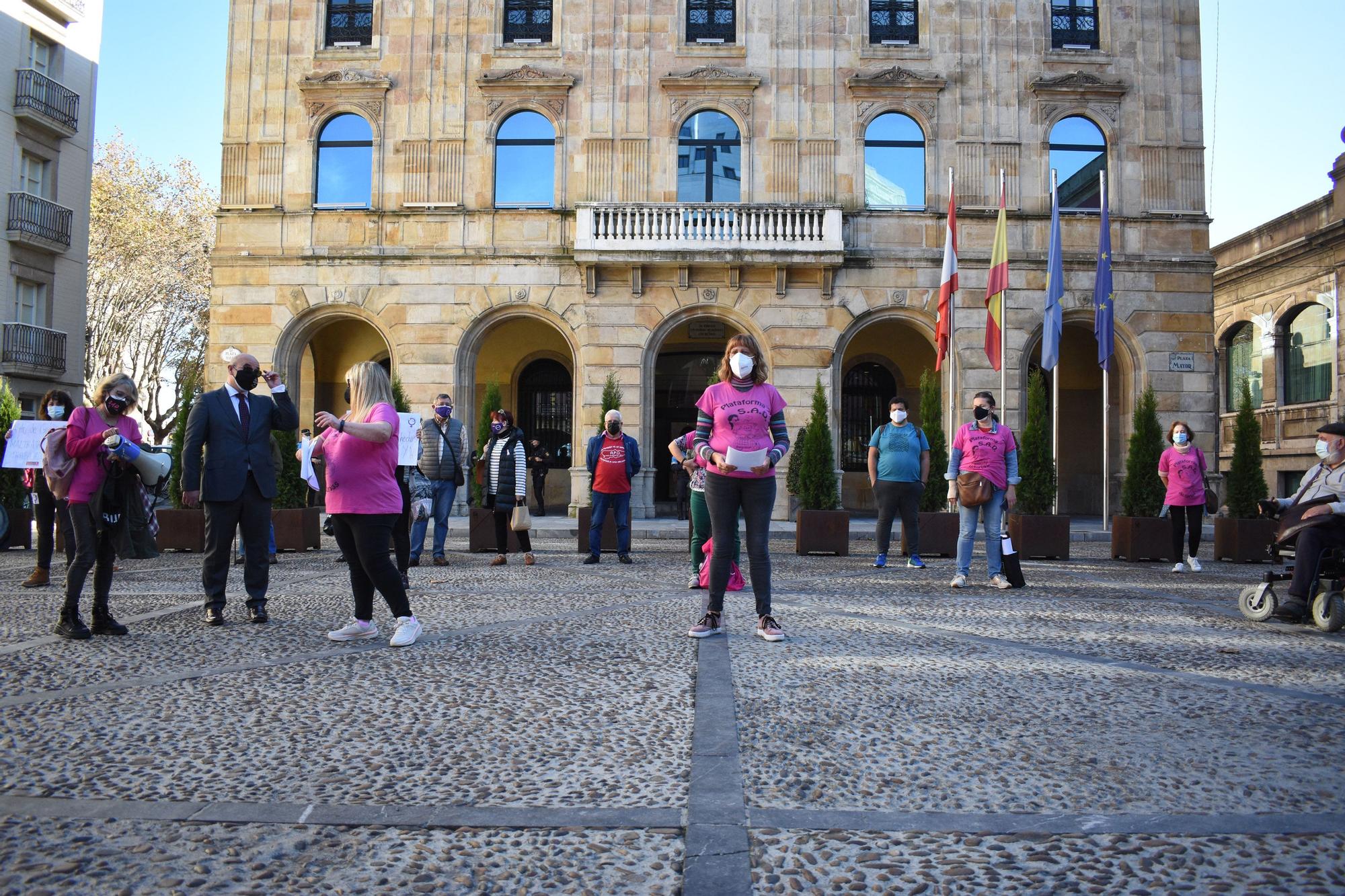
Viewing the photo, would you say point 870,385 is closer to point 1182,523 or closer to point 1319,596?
point 1182,523

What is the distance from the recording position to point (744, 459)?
5.97 metres

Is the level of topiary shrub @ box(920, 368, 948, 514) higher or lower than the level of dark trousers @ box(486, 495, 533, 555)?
higher

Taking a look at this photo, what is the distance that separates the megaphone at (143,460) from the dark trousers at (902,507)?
8.03 m

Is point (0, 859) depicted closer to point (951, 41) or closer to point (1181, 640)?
point (1181, 640)

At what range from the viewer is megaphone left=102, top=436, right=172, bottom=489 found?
6.25 m

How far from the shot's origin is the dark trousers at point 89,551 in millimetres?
6254

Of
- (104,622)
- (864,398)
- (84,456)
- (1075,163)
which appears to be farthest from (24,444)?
(1075,163)

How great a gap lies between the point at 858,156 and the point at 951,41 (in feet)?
11.3

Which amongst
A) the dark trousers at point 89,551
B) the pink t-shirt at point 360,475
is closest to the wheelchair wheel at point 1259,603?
the pink t-shirt at point 360,475

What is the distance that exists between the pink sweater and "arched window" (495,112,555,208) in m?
16.0

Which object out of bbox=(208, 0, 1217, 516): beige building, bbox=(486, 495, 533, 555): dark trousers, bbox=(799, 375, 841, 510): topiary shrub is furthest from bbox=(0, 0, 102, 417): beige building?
bbox=(799, 375, 841, 510): topiary shrub

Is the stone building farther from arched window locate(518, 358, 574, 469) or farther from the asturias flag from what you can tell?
arched window locate(518, 358, 574, 469)

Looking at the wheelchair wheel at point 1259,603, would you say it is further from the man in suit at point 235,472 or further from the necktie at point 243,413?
the necktie at point 243,413

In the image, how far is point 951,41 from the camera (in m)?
21.6
